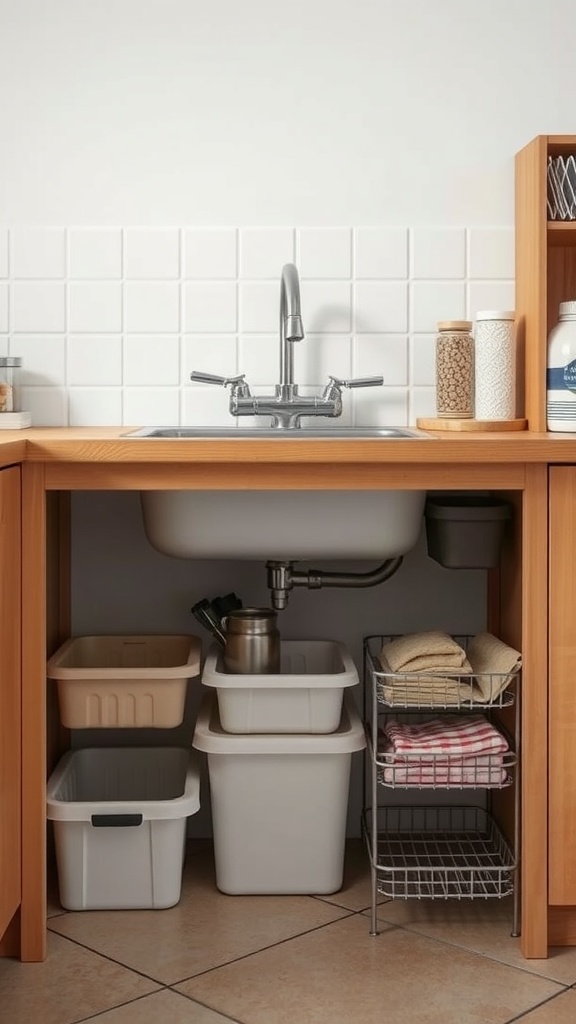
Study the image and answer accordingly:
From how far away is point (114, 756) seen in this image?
2.55 m

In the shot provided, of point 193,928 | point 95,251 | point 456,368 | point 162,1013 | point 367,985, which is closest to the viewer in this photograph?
point 162,1013

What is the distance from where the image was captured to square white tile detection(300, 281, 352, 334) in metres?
2.62

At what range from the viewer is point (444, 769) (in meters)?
2.18

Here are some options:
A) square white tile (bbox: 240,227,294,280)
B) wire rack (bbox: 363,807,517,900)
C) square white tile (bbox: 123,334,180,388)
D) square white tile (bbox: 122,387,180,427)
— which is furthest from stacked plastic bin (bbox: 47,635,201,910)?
square white tile (bbox: 240,227,294,280)

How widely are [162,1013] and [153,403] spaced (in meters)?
1.27

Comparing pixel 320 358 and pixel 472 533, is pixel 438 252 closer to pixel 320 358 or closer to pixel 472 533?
pixel 320 358

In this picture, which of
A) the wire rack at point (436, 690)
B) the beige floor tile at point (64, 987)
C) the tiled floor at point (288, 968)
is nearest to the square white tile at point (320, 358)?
the wire rack at point (436, 690)

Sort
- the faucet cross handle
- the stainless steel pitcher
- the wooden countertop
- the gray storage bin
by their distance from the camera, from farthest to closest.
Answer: the faucet cross handle < the stainless steel pitcher < the gray storage bin < the wooden countertop

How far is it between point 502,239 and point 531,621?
960 mm

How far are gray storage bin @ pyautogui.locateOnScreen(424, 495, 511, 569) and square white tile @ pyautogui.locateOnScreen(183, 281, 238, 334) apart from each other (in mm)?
669

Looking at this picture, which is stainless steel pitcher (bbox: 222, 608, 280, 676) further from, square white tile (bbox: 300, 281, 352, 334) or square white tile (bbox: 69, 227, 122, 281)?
square white tile (bbox: 69, 227, 122, 281)

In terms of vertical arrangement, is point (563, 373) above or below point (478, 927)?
above

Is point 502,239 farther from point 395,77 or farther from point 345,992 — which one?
point 345,992

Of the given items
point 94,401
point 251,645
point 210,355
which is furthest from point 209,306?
point 251,645
